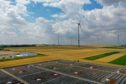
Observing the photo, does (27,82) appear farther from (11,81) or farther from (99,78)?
(99,78)

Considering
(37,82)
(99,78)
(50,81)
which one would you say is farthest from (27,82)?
(99,78)

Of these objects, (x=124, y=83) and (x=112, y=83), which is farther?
(x=124, y=83)

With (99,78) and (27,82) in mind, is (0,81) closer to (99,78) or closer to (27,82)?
(27,82)

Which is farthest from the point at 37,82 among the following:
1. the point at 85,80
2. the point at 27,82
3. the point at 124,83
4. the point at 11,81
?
the point at 124,83

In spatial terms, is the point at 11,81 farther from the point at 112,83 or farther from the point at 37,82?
the point at 112,83

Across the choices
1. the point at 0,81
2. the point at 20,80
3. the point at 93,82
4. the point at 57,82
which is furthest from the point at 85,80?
the point at 0,81

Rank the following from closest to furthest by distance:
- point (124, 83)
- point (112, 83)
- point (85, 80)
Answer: point (112, 83), point (124, 83), point (85, 80)

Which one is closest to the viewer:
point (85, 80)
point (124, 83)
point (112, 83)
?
point (112, 83)
